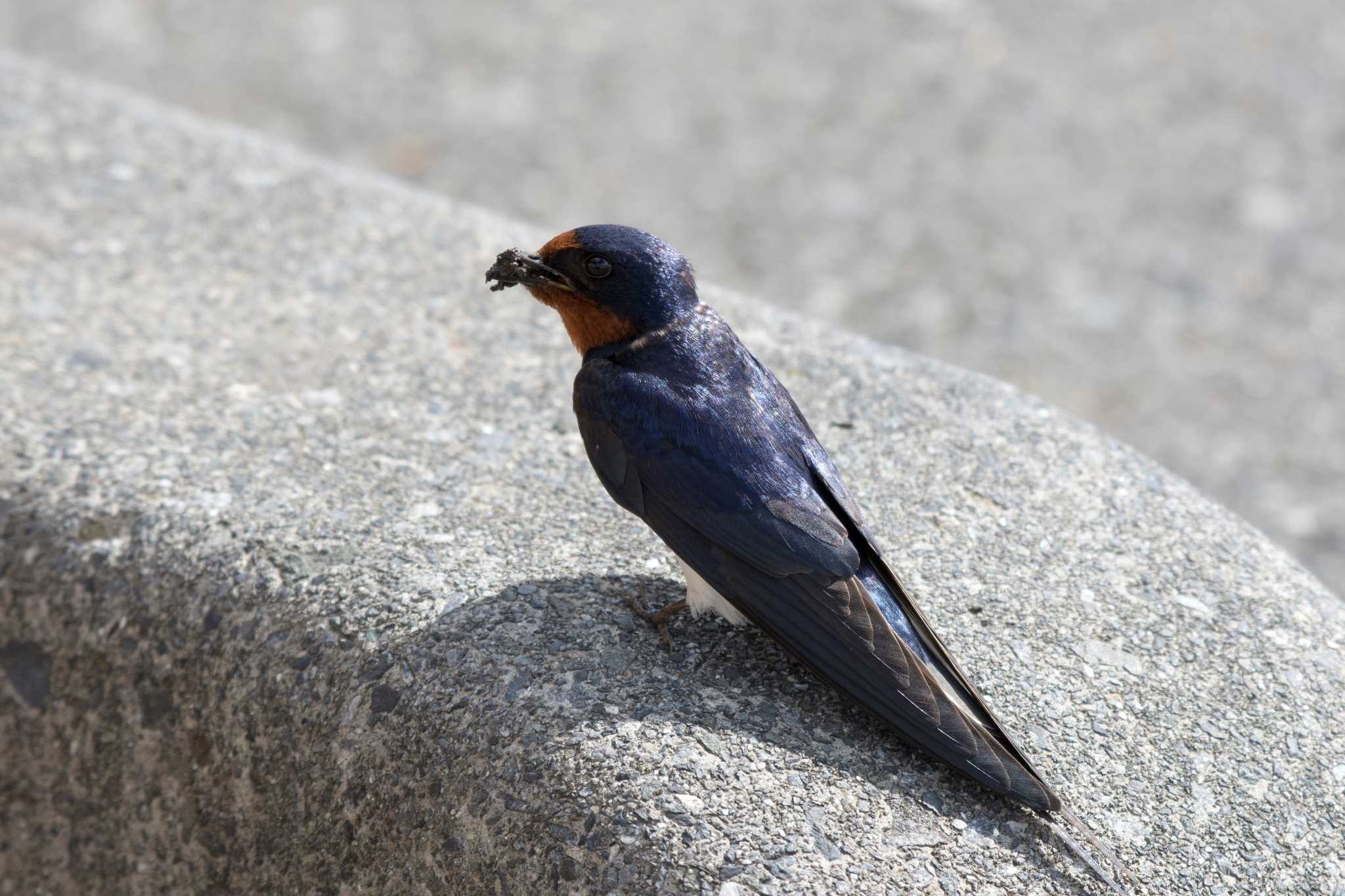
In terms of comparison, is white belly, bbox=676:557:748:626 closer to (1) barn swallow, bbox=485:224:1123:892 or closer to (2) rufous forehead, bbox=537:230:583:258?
(1) barn swallow, bbox=485:224:1123:892

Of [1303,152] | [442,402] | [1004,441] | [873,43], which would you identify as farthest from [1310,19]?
[442,402]

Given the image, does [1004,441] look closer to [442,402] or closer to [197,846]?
[442,402]

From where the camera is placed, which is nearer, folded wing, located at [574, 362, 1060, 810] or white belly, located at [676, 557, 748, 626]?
folded wing, located at [574, 362, 1060, 810]

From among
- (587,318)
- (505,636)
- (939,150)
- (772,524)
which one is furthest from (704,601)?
(939,150)

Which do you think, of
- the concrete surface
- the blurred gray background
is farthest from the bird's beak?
the blurred gray background

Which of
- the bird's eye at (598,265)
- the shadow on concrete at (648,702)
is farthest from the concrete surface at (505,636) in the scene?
the bird's eye at (598,265)

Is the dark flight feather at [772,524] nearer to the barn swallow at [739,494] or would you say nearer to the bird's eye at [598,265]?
the barn swallow at [739,494]

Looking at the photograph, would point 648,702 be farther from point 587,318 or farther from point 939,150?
point 939,150
